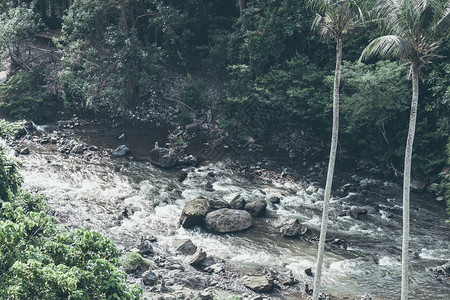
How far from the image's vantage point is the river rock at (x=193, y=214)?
1096 inches

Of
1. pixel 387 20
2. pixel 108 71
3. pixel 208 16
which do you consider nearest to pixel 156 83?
pixel 108 71

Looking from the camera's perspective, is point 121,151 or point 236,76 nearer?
point 121,151

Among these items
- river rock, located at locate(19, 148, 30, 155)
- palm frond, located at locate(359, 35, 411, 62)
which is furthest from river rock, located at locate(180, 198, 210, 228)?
palm frond, located at locate(359, 35, 411, 62)

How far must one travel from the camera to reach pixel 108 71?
135ft

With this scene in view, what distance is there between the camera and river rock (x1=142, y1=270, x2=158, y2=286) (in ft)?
72.4

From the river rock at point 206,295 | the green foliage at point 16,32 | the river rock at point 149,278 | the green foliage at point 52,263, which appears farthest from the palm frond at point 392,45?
the green foliage at point 16,32

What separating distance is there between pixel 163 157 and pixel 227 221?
9.15 meters

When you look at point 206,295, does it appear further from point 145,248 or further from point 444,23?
point 444,23

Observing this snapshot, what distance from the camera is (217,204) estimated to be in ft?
96.9

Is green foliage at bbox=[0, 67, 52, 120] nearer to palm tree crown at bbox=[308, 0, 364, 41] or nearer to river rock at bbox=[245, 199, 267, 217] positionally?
river rock at bbox=[245, 199, 267, 217]

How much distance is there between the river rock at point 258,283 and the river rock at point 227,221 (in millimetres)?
4716

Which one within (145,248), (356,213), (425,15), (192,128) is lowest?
(356,213)

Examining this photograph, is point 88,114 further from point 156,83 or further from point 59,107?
point 156,83

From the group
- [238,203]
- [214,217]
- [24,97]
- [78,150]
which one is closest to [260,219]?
[238,203]
